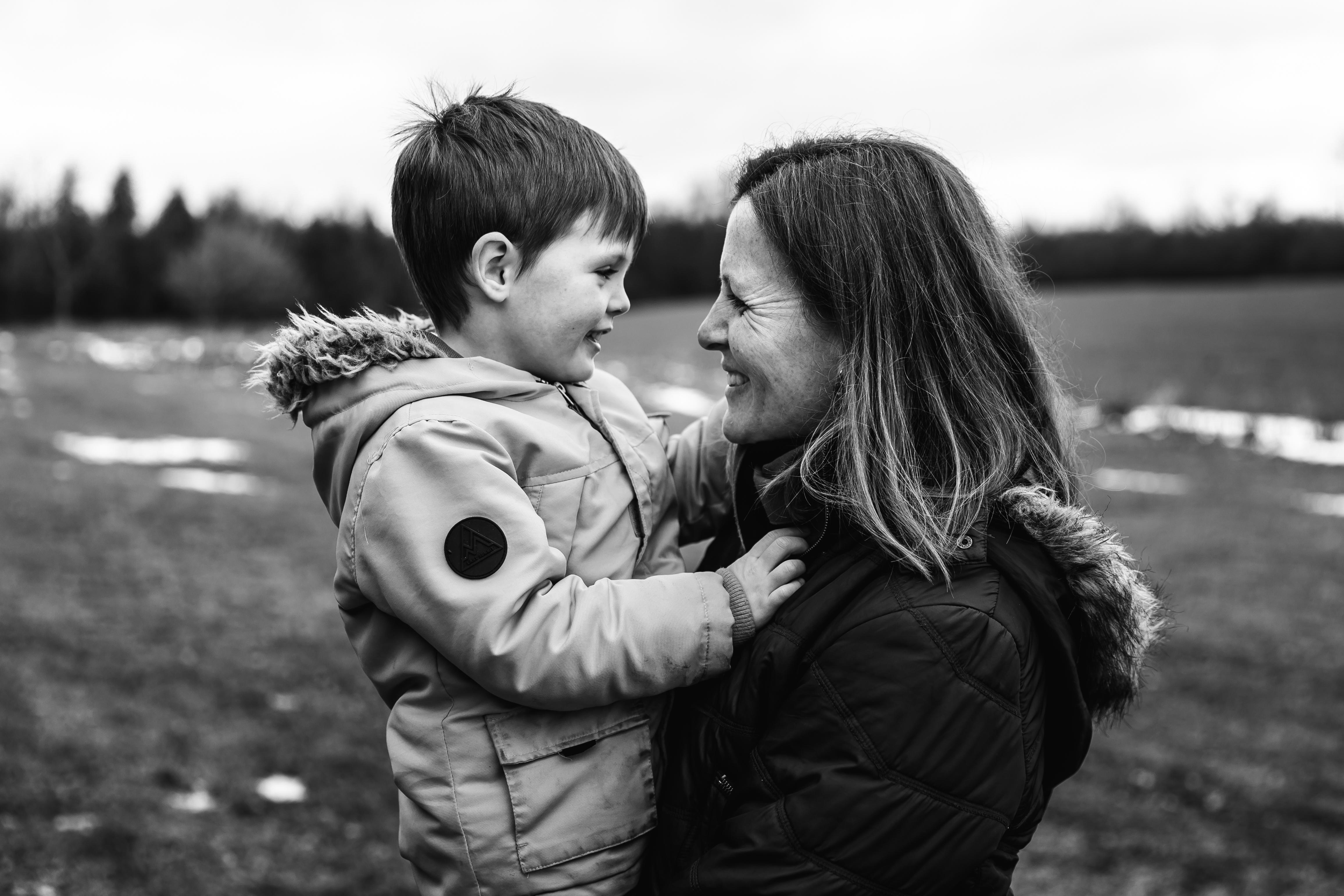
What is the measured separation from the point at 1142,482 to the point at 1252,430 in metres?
4.95

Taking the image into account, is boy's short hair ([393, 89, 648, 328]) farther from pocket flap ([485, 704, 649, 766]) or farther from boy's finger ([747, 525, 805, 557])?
pocket flap ([485, 704, 649, 766])

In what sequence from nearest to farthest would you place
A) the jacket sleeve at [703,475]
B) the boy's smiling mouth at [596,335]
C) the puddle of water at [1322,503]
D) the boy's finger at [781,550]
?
the boy's finger at [781,550]
the boy's smiling mouth at [596,335]
the jacket sleeve at [703,475]
the puddle of water at [1322,503]

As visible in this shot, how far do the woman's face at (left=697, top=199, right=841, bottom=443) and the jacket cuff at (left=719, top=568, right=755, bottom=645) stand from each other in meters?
0.33

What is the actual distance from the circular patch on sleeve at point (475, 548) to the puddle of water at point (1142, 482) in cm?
1203

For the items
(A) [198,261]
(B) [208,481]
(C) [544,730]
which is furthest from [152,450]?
(A) [198,261]

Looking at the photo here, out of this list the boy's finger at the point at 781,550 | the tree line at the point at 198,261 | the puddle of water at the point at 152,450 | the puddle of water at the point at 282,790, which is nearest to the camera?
the boy's finger at the point at 781,550

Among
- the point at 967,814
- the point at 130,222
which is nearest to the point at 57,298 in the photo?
the point at 130,222

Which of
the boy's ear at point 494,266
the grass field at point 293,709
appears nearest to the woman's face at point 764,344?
the boy's ear at point 494,266

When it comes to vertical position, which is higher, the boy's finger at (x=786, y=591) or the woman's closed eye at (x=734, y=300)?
the woman's closed eye at (x=734, y=300)

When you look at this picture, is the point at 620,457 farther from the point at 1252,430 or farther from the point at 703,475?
the point at 1252,430

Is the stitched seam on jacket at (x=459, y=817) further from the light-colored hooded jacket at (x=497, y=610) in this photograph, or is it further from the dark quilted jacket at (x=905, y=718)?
the dark quilted jacket at (x=905, y=718)

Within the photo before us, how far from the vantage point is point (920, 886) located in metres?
1.72

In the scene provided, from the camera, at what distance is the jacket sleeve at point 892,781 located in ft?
5.56

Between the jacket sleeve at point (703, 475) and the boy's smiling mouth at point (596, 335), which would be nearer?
the boy's smiling mouth at point (596, 335)
